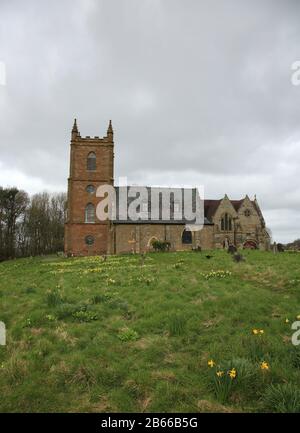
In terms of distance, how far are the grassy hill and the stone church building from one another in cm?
3026

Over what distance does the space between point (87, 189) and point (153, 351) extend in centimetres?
3868

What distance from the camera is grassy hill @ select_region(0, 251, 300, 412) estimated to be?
19.3 ft

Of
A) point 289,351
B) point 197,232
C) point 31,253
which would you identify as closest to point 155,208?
point 197,232

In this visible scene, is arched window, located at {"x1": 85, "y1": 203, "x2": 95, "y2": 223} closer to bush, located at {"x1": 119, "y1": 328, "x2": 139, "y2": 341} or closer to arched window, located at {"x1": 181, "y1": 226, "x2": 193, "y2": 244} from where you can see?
arched window, located at {"x1": 181, "y1": 226, "x2": 193, "y2": 244}

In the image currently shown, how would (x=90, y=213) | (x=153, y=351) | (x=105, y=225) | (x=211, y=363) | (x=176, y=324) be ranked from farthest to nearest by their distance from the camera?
(x=90, y=213), (x=105, y=225), (x=176, y=324), (x=153, y=351), (x=211, y=363)

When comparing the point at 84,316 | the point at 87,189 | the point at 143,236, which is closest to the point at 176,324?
the point at 84,316

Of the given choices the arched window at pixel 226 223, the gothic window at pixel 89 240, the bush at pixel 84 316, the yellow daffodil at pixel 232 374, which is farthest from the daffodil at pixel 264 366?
the arched window at pixel 226 223

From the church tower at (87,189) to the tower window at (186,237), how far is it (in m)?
9.91

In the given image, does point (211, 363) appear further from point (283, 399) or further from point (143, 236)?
point (143, 236)

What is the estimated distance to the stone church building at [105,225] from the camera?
43469 millimetres

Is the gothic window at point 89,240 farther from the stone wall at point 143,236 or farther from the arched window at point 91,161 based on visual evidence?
the arched window at point 91,161

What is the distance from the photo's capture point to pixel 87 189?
44.9m

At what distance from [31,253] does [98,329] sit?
197ft

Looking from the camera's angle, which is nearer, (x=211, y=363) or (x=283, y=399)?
(x=283, y=399)
